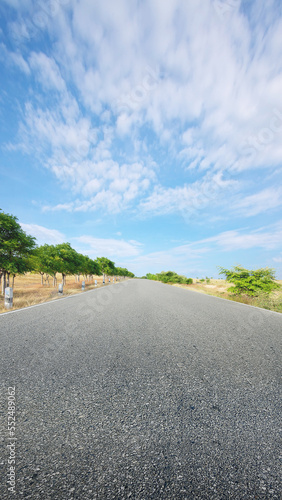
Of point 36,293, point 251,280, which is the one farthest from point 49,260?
point 251,280

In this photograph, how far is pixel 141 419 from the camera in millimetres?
1617

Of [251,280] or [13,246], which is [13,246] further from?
[251,280]

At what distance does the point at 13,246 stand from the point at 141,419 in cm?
2068

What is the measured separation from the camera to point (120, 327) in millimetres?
4500

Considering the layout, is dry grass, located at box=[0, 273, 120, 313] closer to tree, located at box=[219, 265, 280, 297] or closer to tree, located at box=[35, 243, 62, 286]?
tree, located at box=[35, 243, 62, 286]

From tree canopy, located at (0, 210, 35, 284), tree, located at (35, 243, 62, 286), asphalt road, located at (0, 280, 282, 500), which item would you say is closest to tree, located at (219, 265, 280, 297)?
asphalt road, located at (0, 280, 282, 500)

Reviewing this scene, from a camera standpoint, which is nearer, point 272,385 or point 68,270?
point 272,385

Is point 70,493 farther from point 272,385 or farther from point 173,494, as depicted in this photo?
point 272,385

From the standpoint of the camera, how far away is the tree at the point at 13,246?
18203 millimetres

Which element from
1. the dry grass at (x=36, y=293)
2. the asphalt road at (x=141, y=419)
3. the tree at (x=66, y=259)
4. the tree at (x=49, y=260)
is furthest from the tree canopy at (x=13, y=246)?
the asphalt road at (x=141, y=419)

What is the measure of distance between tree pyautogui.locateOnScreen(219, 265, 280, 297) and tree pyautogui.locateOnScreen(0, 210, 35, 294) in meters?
18.4

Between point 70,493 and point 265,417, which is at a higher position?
point 70,493

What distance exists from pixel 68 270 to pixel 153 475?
119 feet

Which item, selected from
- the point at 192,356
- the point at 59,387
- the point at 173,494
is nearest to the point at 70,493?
the point at 173,494
